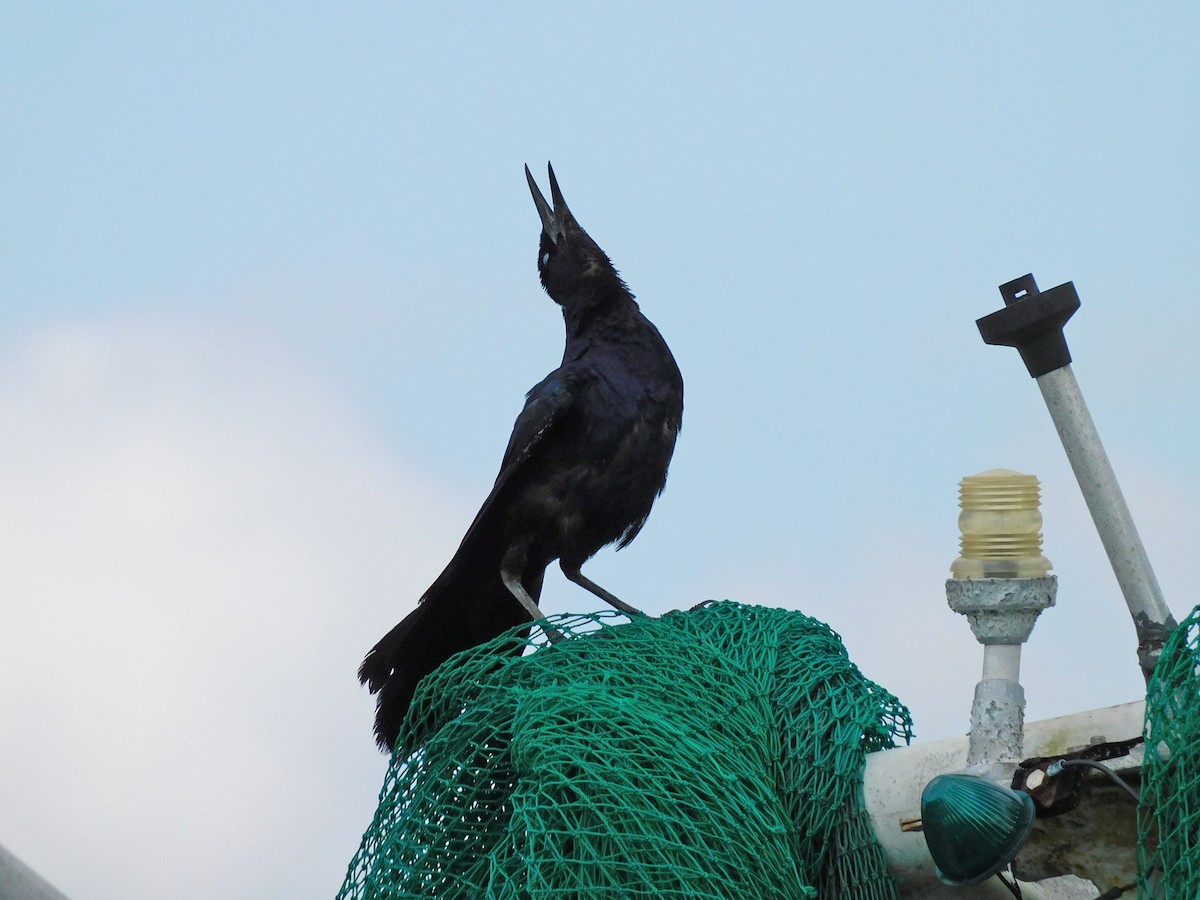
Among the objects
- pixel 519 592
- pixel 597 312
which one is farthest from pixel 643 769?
pixel 597 312

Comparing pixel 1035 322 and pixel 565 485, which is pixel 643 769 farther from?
pixel 565 485

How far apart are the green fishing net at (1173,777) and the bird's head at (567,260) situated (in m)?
2.78

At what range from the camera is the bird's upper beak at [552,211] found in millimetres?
5074

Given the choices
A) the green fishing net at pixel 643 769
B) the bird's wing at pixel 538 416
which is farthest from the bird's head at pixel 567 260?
the green fishing net at pixel 643 769

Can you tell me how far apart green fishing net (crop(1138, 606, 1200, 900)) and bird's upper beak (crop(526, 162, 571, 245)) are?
3159 mm

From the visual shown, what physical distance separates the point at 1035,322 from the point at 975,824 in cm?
90

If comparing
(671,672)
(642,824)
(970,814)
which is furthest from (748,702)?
(970,814)

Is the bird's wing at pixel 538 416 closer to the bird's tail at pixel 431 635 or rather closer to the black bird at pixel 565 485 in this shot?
the black bird at pixel 565 485

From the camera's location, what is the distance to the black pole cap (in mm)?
2568

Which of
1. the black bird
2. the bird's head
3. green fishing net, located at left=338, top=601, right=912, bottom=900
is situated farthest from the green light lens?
the bird's head

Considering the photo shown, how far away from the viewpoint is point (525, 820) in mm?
2553

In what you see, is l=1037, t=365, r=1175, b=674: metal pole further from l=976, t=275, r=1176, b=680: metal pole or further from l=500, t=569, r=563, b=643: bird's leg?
l=500, t=569, r=563, b=643: bird's leg

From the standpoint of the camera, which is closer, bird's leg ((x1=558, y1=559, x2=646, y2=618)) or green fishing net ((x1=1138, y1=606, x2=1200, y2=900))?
green fishing net ((x1=1138, y1=606, x2=1200, y2=900))

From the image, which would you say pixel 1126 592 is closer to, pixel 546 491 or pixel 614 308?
pixel 546 491
